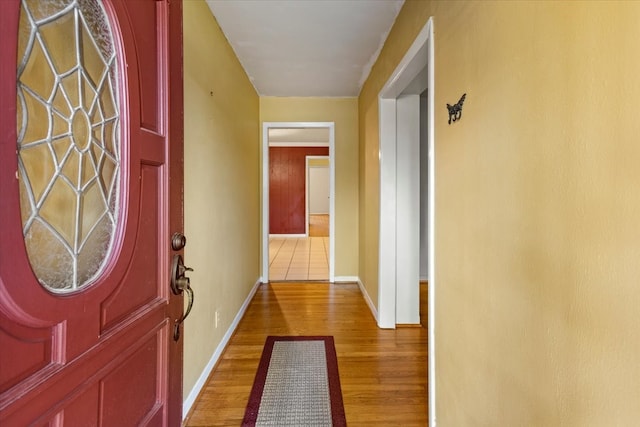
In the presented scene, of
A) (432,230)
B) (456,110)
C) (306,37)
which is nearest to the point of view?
(456,110)

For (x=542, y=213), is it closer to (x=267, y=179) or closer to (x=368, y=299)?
(x=368, y=299)

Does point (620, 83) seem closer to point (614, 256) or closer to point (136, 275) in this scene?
point (614, 256)

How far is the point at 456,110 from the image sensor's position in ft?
4.28

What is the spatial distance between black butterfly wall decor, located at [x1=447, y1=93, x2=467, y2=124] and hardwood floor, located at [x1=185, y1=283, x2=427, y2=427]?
1.49 meters

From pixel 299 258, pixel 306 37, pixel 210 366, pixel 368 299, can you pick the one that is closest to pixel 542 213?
pixel 210 366

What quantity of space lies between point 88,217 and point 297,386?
1689mm

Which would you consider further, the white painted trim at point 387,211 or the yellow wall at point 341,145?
the yellow wall at point 341,145

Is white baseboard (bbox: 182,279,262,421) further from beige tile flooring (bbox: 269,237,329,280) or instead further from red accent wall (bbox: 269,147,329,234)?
red accent wall (bbox: 269,147,329,234)

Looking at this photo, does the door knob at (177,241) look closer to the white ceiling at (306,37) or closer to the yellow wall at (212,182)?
the yellow wall at (212,182)

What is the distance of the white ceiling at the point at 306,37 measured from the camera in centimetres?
210

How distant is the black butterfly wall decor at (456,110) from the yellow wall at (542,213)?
3cm

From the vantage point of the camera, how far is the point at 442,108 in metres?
1.46

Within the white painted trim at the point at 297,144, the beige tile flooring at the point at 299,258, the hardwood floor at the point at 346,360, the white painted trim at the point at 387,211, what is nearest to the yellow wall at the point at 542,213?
the hardwood floor at the point at 346,360

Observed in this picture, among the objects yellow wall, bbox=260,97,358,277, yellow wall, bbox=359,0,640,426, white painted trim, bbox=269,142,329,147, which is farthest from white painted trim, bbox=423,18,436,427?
white painted trim, bbox=269,142,329,147
